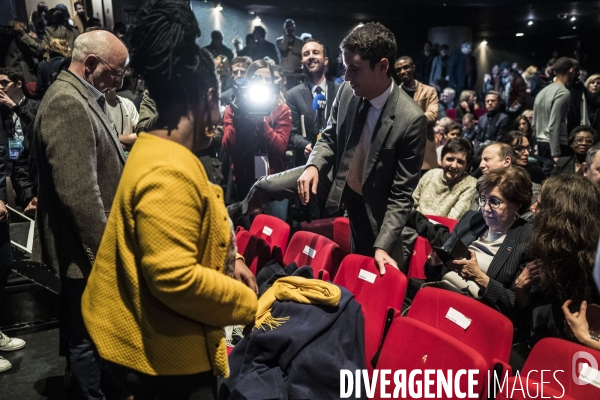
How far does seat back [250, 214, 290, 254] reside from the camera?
125 inches

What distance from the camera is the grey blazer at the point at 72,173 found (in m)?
1.91

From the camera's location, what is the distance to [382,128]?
8.32 feet

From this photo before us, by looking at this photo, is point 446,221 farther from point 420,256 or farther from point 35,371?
point 35,371

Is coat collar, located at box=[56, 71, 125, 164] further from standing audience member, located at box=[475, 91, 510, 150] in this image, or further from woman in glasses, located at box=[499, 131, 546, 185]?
standing audience member, located at box=[475, 91, 510, 150]

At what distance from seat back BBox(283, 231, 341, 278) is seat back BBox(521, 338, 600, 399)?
116cm

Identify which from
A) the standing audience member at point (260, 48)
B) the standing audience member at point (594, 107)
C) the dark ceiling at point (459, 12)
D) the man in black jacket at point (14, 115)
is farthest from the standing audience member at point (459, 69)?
the man in black jacket at point (14, 115)

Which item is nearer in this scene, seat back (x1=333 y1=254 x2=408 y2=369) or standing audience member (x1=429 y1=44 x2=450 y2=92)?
seat back (x1=333 y1=254 x2=408 y2=369)

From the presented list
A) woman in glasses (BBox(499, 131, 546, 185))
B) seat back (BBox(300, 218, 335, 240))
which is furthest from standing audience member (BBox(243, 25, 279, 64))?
seat back (BBox(300, 218, 335, 240))

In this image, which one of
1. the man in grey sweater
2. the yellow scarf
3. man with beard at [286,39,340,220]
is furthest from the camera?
the man in grey sweater

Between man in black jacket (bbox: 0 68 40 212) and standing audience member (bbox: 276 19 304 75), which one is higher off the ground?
standing audience member (bbox: 276 19 304 75)

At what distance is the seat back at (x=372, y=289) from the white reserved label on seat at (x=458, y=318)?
243 millimetres

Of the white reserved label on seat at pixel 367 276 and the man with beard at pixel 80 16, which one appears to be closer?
the white reserved label on seat at pixel 367 276

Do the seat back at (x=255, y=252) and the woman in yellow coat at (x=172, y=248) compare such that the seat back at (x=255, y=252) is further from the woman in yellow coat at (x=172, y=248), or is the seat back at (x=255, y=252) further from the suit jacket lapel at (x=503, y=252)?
the woman in yellow coat at (x=172, y=248)

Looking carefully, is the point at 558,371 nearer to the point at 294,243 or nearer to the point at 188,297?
the point at 188,297
